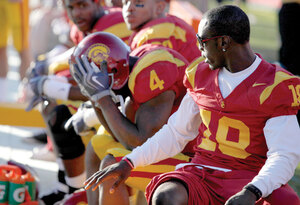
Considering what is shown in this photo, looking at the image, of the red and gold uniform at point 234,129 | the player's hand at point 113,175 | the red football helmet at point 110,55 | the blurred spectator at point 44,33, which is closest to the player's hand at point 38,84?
the red football helmet at point 110,55

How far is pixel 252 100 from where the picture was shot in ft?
8.73

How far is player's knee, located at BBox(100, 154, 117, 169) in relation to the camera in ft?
10.2

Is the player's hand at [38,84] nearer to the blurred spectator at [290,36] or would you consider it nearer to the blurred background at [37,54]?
the blurred background at [37,54]

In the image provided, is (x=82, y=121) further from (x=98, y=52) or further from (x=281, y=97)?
(x=281, y=97)

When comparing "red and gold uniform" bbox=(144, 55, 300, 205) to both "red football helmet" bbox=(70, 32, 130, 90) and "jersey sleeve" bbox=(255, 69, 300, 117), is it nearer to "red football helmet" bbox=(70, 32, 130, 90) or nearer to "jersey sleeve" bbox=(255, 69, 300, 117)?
"jersey sleeve" bbox=(255, 69, 300, 117)

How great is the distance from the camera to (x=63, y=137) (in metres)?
4.12

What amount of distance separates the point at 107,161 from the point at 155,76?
50 cm

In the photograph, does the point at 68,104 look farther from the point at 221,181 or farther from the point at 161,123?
the point at 221,181

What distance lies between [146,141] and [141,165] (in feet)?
0.53

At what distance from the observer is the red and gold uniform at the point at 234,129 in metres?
2.62

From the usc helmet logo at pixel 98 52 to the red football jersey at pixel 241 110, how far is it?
2.02 feet

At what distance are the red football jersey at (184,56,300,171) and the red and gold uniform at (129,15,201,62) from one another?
3.39 ft

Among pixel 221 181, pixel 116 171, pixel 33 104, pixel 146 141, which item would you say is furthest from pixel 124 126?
pixel 33 104

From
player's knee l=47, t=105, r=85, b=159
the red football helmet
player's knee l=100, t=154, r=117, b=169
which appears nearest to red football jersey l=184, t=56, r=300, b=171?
player's knee l=100, t=154, r=117, b=169
